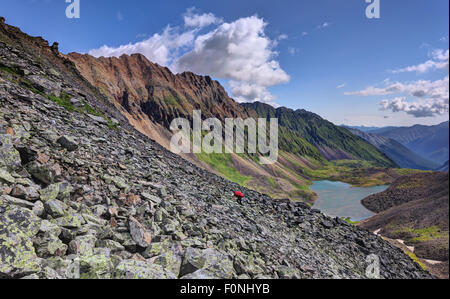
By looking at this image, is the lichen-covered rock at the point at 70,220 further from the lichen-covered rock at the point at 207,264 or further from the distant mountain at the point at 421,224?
the distant mountain at the point at 421,224

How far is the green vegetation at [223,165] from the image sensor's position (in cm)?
13825

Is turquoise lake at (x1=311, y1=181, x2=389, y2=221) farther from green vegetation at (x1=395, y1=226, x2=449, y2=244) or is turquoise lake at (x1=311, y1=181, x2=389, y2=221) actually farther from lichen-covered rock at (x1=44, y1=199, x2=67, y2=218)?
lichen-covered rock at (x1=44, y1=199, x2=67, y2=218)

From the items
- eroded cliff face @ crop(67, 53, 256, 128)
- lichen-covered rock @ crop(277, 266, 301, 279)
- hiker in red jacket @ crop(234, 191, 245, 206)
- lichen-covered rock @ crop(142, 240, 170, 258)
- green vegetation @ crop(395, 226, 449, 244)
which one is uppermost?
eroded cliff face @ crop(67, 53, 256, 128)

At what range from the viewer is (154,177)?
1719 centimetres

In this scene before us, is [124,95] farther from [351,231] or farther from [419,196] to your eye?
[419,196]

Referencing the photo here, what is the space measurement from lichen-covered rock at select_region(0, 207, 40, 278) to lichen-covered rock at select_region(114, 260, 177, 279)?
2286 mm


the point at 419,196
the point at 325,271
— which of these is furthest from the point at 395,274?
the point at 419,196

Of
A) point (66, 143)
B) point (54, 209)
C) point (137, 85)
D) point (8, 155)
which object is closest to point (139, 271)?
point (54, 209)

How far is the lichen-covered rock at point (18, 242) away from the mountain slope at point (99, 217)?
0.03m

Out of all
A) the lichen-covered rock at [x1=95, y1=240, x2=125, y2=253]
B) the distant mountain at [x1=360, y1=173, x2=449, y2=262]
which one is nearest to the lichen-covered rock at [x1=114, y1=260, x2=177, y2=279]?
the lichen-covered rock at [x1=95, y1=240, x2=125, y2=253]

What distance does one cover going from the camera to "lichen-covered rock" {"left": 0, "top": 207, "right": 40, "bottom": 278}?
6.01 metres

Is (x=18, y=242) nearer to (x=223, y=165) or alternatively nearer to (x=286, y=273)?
(x=286, y=273)

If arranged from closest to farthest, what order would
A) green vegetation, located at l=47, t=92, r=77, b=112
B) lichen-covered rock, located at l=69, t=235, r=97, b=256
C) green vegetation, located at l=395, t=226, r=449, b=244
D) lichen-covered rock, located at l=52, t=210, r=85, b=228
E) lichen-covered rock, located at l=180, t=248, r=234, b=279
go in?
lichen-covered rock, located at l=69, t=235, r=97, b=256 → lichen-covered rock, located at l=52, t=210, r=85, b=228 → lichen-covered rock, located at l=180, t=248, r=234, b=279 → green vegetation, located at l=47, t=92, r=77, b=112 → green vegetation, located at l=395, t=226, r=449, b=244

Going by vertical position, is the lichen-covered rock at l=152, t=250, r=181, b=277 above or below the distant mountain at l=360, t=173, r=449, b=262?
above
